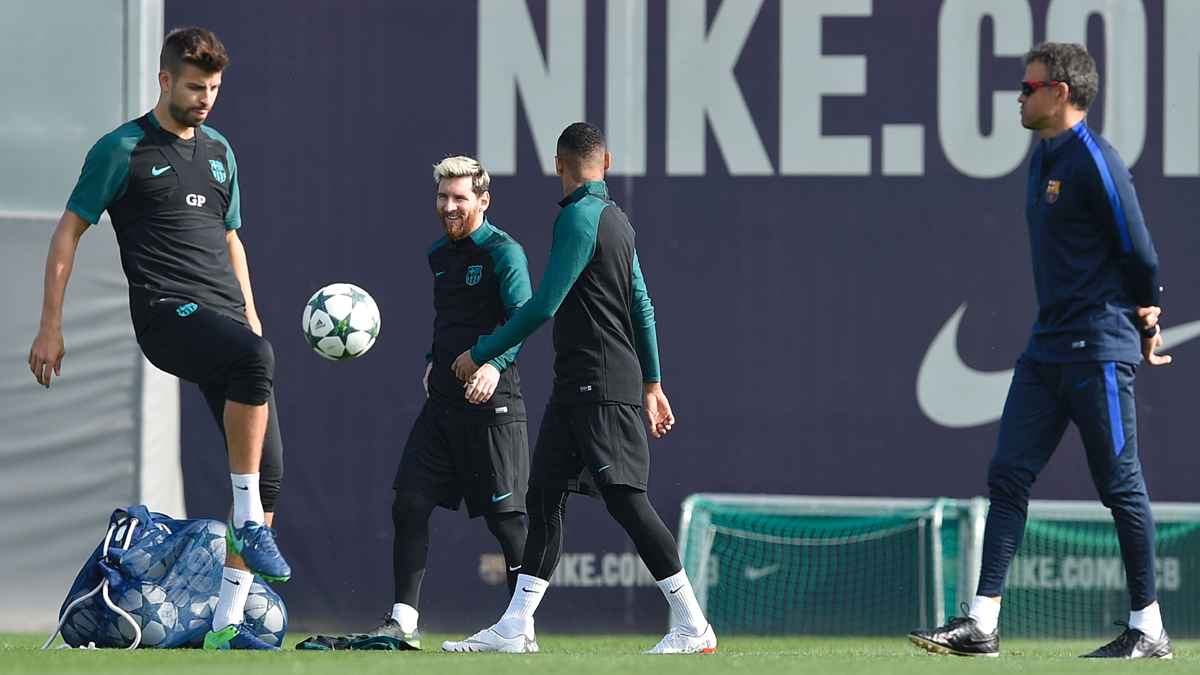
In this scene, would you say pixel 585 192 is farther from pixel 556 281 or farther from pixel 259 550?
pixel 259 550

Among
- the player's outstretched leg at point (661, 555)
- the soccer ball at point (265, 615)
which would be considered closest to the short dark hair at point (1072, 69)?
the player's outstretched leg at point (661, 555)

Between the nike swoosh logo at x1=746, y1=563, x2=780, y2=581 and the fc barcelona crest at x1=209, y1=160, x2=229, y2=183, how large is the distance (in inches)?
160

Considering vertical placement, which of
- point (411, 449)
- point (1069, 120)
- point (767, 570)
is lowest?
point (767, 570)

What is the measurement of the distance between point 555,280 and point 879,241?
12.4 ft

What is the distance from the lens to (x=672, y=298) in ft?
25.5

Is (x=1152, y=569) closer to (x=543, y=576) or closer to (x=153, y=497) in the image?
(x=543, y=576)

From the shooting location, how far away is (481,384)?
4.64 metres

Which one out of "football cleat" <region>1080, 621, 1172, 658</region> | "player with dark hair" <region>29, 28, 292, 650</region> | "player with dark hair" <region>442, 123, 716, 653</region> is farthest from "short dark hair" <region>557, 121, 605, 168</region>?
"football cleat" <region>1080, 621, 1172, 658</region>

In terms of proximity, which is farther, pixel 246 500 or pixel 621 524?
pixel 621 524

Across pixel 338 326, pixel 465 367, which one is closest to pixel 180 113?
pixel 338 326

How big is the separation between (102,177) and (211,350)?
2.41 feet

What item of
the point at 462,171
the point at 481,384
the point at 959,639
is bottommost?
the point at 959,639

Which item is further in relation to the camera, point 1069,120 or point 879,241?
point 879,241

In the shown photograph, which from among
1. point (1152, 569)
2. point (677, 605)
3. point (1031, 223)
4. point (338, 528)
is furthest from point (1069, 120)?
point (338, 528)
